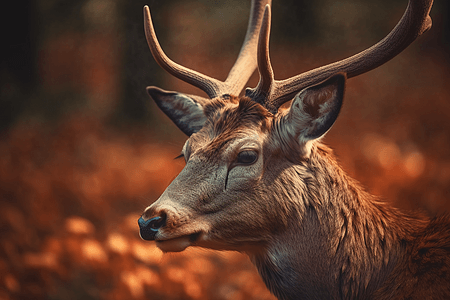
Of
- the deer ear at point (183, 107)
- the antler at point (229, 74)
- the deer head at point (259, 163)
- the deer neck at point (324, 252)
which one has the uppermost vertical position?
the antler at point (229, 74)

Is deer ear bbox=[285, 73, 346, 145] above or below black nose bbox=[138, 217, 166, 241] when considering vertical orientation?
above

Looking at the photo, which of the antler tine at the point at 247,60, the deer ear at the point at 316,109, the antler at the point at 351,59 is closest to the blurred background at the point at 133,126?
the antler tine at the point at 247,60

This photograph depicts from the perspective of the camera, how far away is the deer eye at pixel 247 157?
6.56ft

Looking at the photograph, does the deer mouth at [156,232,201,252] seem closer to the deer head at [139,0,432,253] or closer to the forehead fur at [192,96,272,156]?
the deer head at [139,0,432,253]

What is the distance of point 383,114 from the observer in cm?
470

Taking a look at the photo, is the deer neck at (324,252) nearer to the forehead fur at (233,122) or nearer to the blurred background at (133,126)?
the forehead fur at (233,122)

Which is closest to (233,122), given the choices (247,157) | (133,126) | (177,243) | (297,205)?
(247,157)

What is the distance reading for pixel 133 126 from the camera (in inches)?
210

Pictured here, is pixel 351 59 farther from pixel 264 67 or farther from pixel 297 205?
pixel 297 205

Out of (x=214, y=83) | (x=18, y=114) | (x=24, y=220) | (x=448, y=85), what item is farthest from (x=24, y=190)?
(x=448, y=85)

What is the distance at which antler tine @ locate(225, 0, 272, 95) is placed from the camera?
106 inches

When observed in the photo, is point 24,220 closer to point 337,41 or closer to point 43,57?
point 43,57

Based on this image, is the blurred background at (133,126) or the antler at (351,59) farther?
the blurred background at (133,126)

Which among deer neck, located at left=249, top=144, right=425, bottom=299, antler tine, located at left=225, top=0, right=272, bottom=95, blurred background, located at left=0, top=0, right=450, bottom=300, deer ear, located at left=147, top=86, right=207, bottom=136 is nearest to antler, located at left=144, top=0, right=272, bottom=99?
antler tine, located at left=225, top=0, right=272, bottom=95
